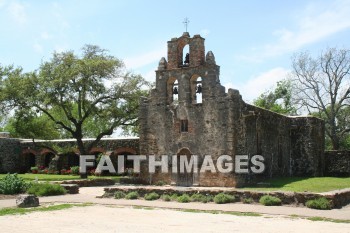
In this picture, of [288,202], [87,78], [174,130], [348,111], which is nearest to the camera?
[288,202]

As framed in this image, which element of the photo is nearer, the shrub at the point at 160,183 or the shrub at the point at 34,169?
the shrub at the point at 160,183

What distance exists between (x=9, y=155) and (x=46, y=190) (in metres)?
21.4

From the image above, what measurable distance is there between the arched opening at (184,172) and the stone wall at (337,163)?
12087 millimetres

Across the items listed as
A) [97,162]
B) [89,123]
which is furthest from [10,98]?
[89,123]

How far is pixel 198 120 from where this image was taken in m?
23.0

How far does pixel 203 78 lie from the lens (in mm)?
23000

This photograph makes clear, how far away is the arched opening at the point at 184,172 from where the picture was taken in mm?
23031

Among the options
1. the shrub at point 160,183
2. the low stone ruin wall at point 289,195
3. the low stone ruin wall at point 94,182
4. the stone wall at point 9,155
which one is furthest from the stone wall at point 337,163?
the stone wall at point 9,155

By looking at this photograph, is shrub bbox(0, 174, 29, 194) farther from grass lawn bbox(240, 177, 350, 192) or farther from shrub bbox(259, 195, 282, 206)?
shrub bbox(259, 195, 282, 206)

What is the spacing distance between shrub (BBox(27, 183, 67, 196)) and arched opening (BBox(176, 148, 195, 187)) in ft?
21.9

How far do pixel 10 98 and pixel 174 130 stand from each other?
37.5 feet

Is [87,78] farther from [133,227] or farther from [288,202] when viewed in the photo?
[133,227]

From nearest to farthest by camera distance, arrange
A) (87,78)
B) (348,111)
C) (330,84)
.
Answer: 1. (87,78)
2. (330,84)
3. (348,111)

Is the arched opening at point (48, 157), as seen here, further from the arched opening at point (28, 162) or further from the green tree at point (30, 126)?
the green tree at point (30, 126)
